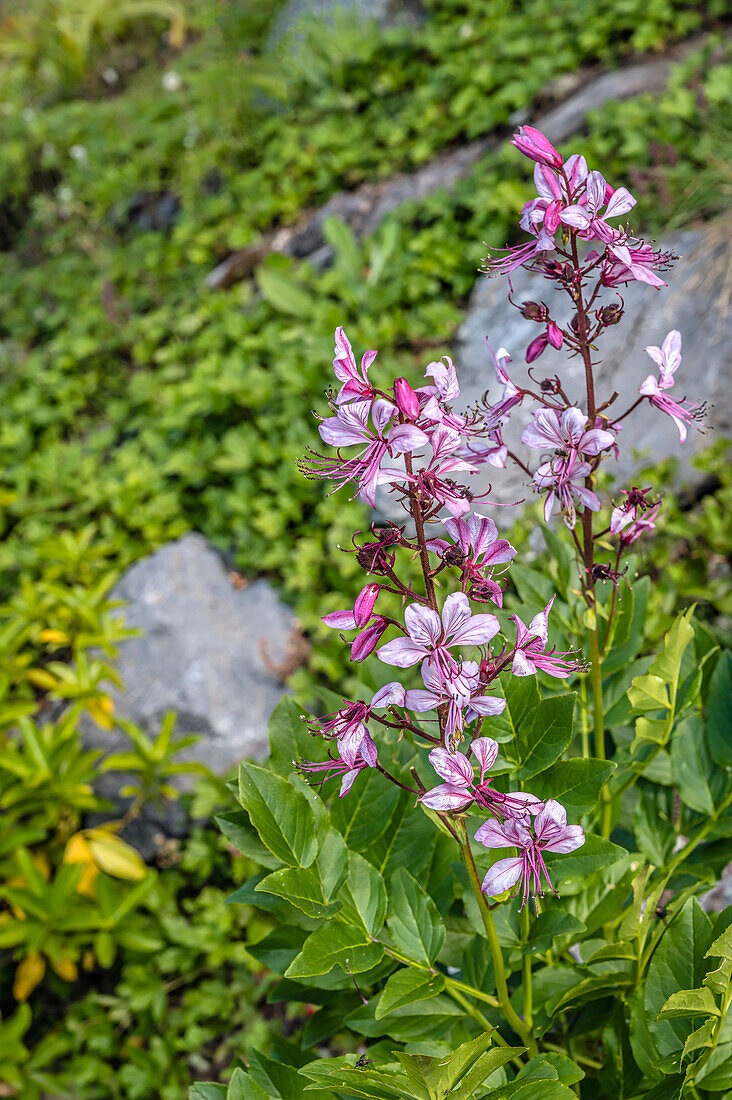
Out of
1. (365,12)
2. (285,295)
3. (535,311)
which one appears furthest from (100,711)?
(365,12)

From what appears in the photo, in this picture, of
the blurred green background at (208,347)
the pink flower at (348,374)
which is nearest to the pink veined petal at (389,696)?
the pink flower at (348,374)

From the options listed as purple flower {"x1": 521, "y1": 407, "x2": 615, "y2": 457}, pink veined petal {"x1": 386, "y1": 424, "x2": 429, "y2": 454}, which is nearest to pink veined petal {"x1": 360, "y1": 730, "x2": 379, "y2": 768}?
pink veined petal {"x1": 386, "y1": 424, "x2": 429, "y2": 454}

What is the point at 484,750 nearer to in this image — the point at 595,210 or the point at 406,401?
the point at 406,401

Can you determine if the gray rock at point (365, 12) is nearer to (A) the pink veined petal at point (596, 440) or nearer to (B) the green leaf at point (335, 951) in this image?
(A) the pink veined petal at point (596, 440)

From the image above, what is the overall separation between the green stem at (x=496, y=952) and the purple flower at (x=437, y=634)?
0.75 feet

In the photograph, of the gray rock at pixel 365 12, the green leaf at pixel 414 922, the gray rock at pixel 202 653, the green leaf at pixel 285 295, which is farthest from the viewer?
the gray rock at pixel 365 12

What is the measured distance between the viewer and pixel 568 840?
0.92 meters

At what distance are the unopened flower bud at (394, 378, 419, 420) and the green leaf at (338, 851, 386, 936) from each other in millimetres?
596

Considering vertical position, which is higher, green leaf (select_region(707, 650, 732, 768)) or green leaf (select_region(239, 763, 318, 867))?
green leaf (select_region(239, 763, 318, 867))

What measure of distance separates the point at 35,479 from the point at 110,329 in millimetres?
1299

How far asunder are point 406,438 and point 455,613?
7.8 inches

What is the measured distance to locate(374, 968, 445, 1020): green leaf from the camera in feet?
3.14

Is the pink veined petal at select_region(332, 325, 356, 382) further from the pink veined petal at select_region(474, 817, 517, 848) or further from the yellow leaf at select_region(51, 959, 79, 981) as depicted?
the yellow leaf at select_region(51, 959, 79, 981)

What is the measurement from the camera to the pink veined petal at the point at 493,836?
887mm
